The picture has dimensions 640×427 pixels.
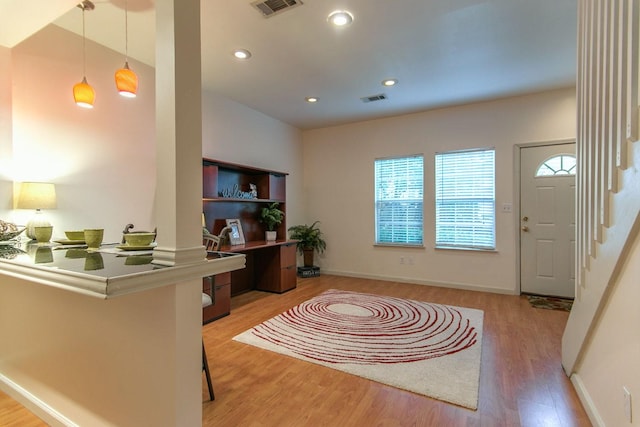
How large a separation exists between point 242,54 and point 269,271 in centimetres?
278

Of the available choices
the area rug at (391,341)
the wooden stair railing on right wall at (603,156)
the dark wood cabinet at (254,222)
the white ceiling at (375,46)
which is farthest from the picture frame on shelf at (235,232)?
the wooden stair railing on right wall at (603,156)

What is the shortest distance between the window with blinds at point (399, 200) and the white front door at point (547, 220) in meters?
1.38

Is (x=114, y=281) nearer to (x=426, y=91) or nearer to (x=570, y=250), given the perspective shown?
(x=426, y=91)

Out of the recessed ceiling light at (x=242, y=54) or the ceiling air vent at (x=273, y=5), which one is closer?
the ceiling air vent at (x=273, y=5)

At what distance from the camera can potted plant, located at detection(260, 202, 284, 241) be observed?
15.2ft

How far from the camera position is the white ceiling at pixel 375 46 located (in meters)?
2.35

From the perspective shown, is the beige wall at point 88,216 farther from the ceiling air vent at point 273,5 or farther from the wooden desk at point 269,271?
the ceiling air vent at point 273,5

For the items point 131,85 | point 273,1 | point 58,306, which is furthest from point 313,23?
point 58,306

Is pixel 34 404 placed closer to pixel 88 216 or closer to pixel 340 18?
pixel 88 216

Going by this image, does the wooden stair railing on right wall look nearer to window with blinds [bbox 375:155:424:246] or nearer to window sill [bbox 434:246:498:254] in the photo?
window sill [bbox 434:246:498:254]

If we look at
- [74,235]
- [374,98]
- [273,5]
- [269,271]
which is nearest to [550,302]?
[374,98]

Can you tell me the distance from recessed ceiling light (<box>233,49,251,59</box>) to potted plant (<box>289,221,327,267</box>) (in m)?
3.00

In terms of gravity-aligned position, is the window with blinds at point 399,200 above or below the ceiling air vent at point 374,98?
below

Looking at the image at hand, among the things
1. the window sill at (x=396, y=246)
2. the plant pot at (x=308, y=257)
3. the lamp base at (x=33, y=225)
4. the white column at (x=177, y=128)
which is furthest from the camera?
the plant pot at (x=308, y=257)
